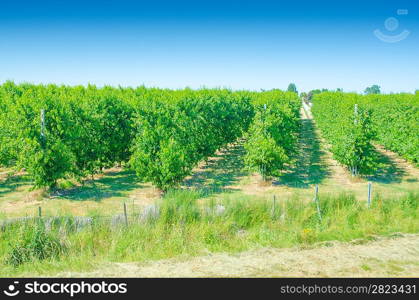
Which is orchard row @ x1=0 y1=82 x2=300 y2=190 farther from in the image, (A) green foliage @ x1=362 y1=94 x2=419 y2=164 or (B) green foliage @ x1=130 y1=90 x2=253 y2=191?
(A) green foliage @ x1=362 y1=94 x2=419 y2=164

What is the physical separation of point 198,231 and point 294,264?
3.04 meters

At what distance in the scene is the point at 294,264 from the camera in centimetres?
820

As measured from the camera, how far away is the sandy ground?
7.73 m

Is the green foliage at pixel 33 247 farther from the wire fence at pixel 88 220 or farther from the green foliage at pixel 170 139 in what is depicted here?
the green foliage at pixel 170 139

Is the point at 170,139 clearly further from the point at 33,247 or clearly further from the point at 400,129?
the point at 400,129

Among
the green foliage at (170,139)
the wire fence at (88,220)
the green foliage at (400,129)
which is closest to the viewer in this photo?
the wire fence at (88,220)

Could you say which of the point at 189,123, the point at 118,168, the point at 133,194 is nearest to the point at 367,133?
the point at 189,123

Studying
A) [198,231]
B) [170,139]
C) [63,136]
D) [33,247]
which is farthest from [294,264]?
[63,136]

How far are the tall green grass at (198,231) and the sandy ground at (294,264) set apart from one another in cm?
49

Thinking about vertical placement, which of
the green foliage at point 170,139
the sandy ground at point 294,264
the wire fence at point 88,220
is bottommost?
the sandy ground at point 294,264

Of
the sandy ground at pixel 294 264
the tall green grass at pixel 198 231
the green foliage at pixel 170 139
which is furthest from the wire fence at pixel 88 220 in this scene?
the green foliage at pixel 170 139

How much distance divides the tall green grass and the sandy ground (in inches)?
19.2

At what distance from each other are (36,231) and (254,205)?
6.25 m

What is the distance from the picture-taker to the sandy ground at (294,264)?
7734 millimetres
